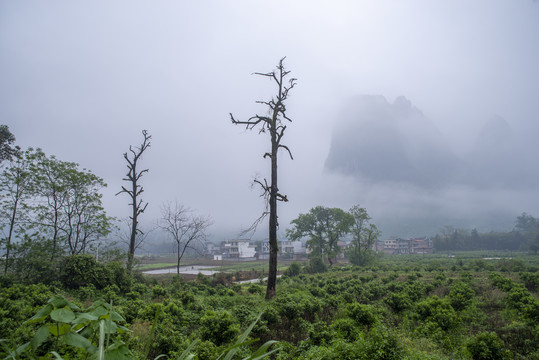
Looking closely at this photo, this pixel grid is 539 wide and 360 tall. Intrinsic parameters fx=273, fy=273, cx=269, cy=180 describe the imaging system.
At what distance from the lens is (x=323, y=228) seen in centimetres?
4778

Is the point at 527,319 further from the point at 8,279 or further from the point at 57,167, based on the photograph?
the point at 57,167

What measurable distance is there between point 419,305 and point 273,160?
743 cm

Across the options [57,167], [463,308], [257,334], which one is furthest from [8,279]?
[463,308]

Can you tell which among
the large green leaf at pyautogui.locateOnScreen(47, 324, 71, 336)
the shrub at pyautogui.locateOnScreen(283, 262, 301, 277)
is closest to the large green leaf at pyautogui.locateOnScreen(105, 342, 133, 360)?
the large green leaf at pyautogui.locateOnScreen(47, 324, 71, 336)

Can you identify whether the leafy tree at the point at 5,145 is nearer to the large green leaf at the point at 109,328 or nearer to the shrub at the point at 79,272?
the shrub at the point at 79,272

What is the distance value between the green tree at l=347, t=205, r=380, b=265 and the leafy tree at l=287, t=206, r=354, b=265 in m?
1.04

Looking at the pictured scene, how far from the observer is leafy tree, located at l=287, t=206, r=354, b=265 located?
148 feet

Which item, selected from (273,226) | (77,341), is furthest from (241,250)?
(77,341)

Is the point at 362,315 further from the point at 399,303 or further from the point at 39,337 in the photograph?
the point at 39,337

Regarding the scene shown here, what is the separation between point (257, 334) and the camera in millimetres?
6328

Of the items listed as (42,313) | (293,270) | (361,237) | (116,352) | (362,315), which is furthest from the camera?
(361,237)

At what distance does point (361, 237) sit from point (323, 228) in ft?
22.4

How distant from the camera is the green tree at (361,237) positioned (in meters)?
40.5

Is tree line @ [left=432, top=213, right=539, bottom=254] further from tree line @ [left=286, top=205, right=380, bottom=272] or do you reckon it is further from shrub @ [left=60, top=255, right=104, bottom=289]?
shrub @ [left=60, top=255, right=104, bottom=289]
